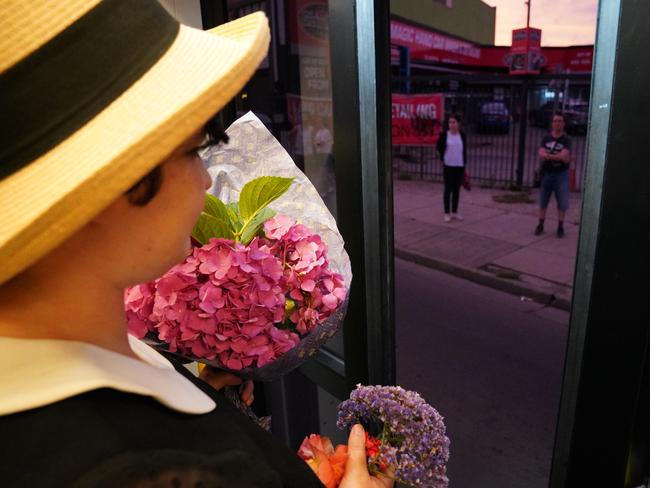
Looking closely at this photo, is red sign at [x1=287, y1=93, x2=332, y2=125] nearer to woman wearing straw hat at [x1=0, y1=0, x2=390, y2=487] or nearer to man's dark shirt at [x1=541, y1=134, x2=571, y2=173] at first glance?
woman wearing straw hat at [x1=0, y1=0, x2=390, y2=487]

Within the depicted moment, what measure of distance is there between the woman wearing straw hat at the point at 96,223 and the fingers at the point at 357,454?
14.2 inches

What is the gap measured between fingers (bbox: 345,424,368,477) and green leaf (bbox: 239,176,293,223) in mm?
516

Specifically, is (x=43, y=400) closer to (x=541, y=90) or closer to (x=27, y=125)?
(x=27, y=125)

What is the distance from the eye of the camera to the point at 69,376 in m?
0.64

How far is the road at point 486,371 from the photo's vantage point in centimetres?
327

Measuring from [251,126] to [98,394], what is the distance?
831 millimetres

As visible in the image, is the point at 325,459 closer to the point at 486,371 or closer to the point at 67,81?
the point at 67,81

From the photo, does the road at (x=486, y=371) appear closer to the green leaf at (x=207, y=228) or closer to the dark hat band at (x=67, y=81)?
the green leaf at (x=207, y=228)

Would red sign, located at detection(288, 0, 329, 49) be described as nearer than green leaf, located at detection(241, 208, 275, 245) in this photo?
No

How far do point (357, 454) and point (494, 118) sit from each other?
12.8 m

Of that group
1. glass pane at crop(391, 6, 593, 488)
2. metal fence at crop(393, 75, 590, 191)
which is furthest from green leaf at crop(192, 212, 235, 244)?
metal fence at crop(393, 75, 590, 191)

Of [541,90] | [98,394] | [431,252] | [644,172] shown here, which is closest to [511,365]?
[431,252]

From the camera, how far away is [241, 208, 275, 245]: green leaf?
47.9 inches

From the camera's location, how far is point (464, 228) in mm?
8438
